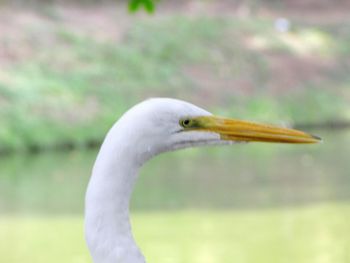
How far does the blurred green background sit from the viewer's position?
9.52m

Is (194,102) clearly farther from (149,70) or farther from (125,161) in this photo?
(125,161)

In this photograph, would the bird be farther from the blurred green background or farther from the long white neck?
the blurred green background

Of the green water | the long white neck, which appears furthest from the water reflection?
the long white neck

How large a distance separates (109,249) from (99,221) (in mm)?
65

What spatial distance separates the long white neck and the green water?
5.99 metres

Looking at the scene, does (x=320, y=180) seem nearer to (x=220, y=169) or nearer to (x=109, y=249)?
(x=220, y=169)

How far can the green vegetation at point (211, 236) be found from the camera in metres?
8.63

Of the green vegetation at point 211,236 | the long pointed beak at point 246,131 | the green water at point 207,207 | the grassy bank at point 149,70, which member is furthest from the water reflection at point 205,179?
the long pointed beak at point 246,131

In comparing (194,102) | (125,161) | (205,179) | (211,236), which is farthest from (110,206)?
(194,102)

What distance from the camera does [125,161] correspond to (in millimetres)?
2242

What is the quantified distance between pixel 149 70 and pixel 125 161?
18.4m

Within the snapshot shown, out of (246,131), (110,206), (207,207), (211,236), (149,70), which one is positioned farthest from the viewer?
(149,70)

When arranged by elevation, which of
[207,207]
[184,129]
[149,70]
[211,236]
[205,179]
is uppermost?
[149,70]

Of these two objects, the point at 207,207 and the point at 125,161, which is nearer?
the point at 125,161
